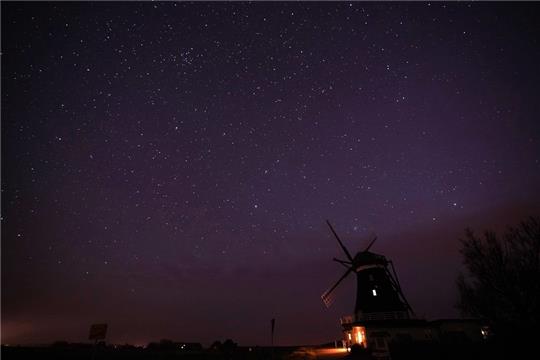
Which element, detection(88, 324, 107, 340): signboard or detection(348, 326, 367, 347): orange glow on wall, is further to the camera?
detection(348, 326, 367, 347): orange glow on wall

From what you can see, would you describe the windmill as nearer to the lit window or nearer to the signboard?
the lit window

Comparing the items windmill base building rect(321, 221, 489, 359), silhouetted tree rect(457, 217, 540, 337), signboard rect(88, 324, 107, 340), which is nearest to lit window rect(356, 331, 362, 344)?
windmill base building rect(321, 221, 489, 359)

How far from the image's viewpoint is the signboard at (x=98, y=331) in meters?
14.0

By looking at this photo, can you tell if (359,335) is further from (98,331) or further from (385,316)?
(98,331)

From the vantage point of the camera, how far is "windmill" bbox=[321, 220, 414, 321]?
29497mm

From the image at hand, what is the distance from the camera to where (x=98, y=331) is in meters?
14.0

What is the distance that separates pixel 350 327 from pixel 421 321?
25.1 feet

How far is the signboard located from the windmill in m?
23.9

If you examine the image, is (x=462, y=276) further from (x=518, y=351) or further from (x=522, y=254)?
(x=518, y=351)

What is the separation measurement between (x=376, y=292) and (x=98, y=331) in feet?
→ 88.2

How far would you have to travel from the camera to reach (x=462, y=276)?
35.5m

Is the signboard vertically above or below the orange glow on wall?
above

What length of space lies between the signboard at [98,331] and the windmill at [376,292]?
2390 centimetres

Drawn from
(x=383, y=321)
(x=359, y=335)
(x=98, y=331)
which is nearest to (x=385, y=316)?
(x=383, y=321)
